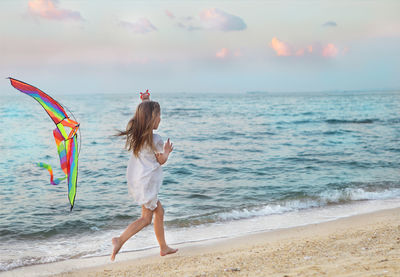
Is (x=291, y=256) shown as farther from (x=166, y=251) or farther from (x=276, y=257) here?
(x=166, y=251)

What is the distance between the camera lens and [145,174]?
13.9 ft

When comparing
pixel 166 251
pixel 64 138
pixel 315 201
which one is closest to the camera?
pixel 64 138

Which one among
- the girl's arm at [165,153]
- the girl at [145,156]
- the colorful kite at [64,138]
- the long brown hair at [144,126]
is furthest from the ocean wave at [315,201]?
the colorful kite at [64,138]

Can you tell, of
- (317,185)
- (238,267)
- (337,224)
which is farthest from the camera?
(317,185)

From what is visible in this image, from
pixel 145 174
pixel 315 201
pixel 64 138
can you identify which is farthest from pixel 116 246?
pixel 315 201

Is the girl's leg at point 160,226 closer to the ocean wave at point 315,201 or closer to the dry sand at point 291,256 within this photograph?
the dry sand at point 291,256

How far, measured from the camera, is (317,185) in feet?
29.4

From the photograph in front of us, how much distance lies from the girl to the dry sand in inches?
21.5

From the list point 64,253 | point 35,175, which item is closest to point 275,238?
point 64,253

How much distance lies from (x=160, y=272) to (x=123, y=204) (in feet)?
11.7

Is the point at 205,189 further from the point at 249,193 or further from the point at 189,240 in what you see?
the point at 189,240

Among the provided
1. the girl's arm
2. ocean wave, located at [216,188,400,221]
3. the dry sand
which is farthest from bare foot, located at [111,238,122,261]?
ocean wave, located at [216,188,400,221]

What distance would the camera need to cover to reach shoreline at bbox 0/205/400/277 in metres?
3.69

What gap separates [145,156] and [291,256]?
1.84 meters
